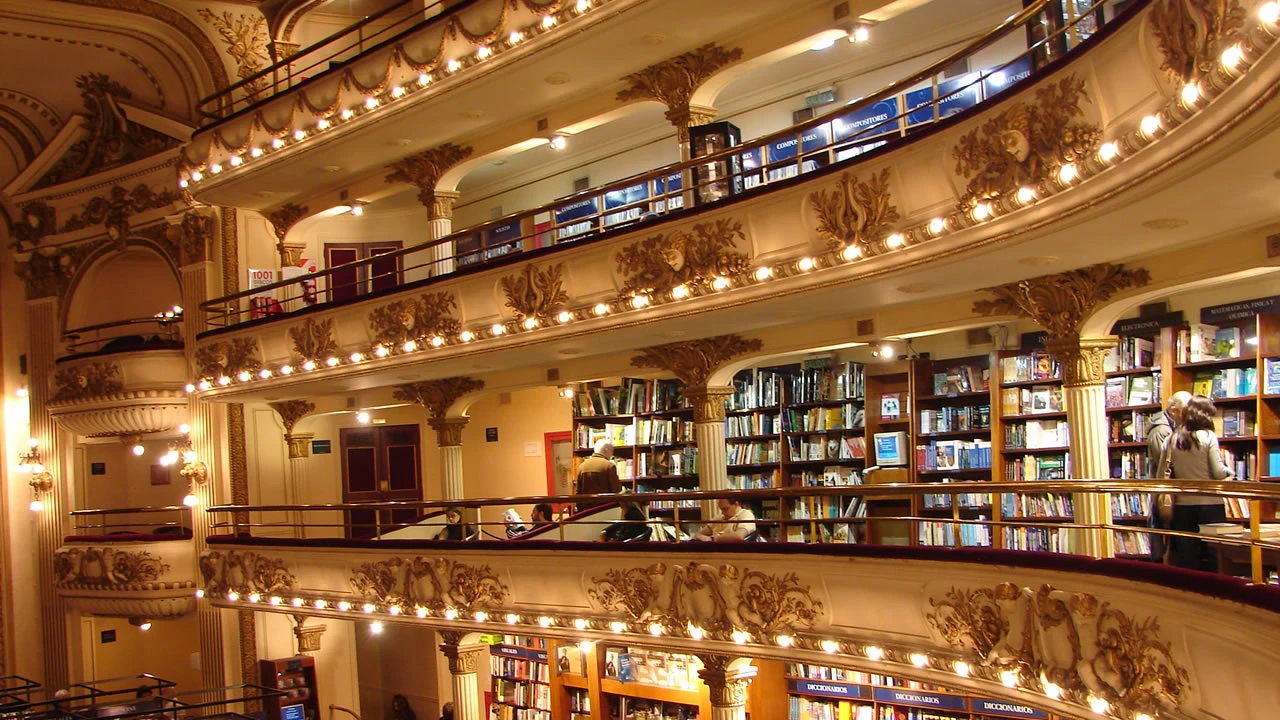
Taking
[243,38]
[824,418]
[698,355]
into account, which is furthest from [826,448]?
[243,38]

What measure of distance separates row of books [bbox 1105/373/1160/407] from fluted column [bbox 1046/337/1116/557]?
54 cm

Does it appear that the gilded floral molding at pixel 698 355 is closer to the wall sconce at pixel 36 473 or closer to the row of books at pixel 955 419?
the row of books at pixel 955 419

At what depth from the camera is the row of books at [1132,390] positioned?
8469 millimetres

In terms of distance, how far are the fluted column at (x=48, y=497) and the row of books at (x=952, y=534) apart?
45.1ft

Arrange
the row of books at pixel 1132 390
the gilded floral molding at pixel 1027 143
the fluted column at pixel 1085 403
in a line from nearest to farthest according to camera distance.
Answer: the gilded floral molding at pixel 1027 143 → the fluted column at pixel 1085 403 → the row of books at pixel 1132 390

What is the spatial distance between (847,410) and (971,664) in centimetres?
410

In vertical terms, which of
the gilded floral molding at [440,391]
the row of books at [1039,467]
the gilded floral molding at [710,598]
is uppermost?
the gilded floral molding at [440,391]

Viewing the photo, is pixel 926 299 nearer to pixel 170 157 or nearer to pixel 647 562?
pixel 647 562

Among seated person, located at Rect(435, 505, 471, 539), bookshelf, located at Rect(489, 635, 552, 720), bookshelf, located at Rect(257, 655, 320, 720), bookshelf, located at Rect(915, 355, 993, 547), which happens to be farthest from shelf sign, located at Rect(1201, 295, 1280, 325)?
bookshelf, located at Rect(257, 655, 320, 720)

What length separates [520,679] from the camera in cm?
1309

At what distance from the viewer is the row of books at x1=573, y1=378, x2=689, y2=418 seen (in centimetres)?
1255

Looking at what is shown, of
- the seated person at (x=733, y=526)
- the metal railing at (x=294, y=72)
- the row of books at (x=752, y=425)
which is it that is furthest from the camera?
the metal railing at (x=294, y=72)

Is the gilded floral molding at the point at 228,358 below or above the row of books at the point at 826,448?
above

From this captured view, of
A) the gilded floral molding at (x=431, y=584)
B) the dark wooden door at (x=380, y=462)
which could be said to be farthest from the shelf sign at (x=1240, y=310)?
the dark wooden door at (x=380, y=462)
